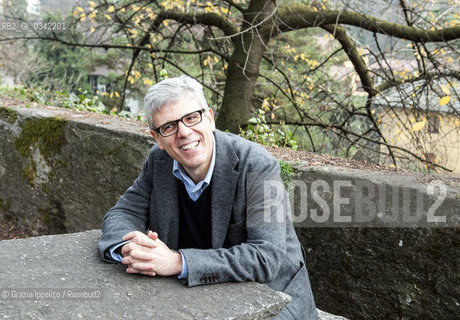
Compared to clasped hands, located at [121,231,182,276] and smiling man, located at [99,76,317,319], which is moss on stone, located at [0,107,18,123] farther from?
clasped hands, located at [121,231,182,276]

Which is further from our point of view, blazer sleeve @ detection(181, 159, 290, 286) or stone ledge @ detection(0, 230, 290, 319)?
blazer sleeve @ detection(181, 159, 290, 286)

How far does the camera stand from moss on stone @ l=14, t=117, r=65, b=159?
13.5 feet

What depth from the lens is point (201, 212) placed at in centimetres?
210

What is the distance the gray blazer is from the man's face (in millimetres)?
72

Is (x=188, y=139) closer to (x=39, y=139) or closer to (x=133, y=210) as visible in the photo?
(x=133, y=210)

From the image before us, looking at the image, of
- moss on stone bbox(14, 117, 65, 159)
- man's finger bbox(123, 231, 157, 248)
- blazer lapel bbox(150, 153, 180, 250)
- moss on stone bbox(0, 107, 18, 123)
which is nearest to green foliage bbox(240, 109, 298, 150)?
moss on stone bbox(14, 117, 65, 159)

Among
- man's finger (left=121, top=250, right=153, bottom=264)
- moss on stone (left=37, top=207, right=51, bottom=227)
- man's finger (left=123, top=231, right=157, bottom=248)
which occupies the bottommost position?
moss on stone (left=37, top=207, right=51, bottom=227)

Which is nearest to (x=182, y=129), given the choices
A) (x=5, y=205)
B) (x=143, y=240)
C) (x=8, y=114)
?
(x=143, y=240)

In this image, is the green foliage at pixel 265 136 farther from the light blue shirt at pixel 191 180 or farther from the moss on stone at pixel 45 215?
the moss on stone at pixel 45 215

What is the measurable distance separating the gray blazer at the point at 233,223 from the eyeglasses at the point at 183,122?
0.15m

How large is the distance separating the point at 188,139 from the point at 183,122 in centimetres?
7

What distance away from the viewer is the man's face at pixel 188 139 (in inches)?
76.7

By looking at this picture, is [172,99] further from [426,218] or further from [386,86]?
[386,86]

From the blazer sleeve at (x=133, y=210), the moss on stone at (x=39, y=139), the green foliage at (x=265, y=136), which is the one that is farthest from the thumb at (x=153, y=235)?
the moss on stone at (x=39, y=139)
